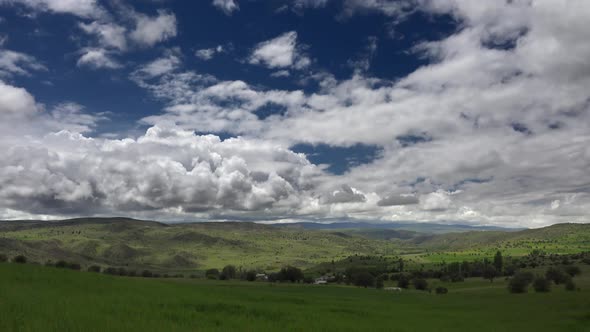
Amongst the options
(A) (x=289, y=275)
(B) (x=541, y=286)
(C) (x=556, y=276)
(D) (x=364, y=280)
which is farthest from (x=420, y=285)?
(A) (x=289, y=275)

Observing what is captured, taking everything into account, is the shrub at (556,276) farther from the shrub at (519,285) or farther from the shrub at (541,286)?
the shrub at (541,286)

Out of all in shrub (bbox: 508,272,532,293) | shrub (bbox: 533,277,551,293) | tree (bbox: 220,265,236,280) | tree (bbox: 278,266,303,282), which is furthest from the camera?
tree (bbox: 278,266,303,282)

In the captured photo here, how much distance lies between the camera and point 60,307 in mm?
26016

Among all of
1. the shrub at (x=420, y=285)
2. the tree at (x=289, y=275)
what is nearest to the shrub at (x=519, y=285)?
the shrub at (x=420, y=285)

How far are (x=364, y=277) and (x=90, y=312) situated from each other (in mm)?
150949

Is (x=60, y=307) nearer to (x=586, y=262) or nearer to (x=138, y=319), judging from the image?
(x=138, y=319)

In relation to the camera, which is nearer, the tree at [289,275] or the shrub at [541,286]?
the shrub at [541,286]

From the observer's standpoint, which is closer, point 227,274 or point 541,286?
point 541,286

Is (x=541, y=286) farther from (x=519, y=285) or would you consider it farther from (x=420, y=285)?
(x=420, y=285)

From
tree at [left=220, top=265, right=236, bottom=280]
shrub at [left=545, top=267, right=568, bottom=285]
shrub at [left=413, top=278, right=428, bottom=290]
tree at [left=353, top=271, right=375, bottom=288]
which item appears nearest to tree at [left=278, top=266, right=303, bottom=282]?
tree at [left=220, top=265, right=236, bottom=280]

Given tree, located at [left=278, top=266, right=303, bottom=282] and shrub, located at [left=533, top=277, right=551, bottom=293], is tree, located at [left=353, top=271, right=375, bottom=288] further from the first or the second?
shrub, located at [left=533, top=277, right=551, bottom=293]

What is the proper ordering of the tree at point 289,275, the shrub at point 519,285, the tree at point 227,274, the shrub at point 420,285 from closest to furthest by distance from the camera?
the shrub at point 519,285 → the shrub at point 420,285 → the tree at point 227,274 → the tree at point 289,275

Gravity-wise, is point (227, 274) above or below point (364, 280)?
above

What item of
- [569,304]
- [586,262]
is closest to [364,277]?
[569,304]
